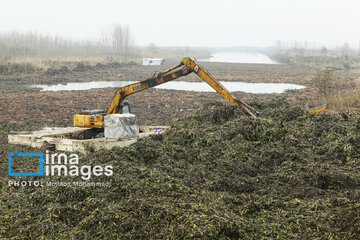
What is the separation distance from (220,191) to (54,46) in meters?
51.3

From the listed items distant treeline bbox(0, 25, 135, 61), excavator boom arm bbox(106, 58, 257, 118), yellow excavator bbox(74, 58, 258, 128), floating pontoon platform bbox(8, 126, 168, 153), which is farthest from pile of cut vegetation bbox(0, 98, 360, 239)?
distant treeline bbox(0, 25, 135, 61)

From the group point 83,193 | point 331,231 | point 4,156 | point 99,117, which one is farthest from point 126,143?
point 331,231

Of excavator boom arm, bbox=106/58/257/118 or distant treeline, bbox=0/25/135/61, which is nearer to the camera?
excavator boom arm, bbox=106/58/257/118

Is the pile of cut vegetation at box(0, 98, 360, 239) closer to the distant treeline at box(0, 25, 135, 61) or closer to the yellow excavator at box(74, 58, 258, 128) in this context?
the yellow excavator at box(74, 58, 258, 128)

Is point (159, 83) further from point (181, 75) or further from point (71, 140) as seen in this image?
point (71, 140)

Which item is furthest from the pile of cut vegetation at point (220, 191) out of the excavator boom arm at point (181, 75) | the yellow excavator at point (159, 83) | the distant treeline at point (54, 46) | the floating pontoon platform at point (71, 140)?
the distant treeline at point (54, 46)

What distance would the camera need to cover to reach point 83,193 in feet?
20.0

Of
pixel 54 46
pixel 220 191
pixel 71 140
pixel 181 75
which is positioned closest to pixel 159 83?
pixel 181 75

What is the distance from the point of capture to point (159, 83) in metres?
10.5

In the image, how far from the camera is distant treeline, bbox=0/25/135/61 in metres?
41.0

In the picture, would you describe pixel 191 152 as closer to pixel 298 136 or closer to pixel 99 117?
pixel 298 136

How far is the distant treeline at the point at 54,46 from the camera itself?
4103cm

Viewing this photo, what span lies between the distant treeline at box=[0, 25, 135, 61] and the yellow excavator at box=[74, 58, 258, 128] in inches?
1107

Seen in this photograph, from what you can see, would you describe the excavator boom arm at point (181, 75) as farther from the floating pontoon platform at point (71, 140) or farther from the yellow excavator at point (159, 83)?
the floating pontoon platform at point (71, 140)
